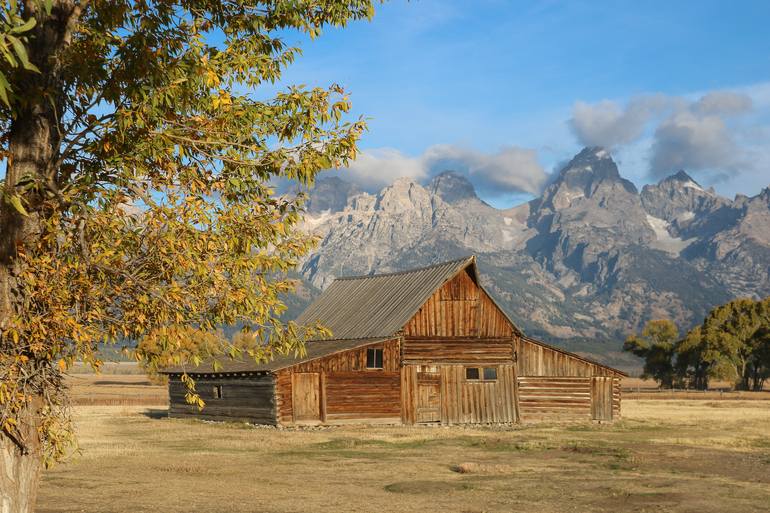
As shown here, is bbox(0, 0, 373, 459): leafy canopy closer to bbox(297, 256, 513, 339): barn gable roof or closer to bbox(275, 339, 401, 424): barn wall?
bbox(275, 339, 401, 424): barn wall

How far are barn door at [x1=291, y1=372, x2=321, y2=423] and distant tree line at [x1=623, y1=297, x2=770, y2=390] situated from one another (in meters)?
75.3

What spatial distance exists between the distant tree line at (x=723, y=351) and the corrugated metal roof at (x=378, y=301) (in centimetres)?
6337

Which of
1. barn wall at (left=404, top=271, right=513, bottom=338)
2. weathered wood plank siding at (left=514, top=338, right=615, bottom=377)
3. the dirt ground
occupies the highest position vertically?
barn wall at (left=404, top=271, right=513, bottom=338)

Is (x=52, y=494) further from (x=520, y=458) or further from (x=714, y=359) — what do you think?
(x=714, y=359)

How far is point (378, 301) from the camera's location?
55.7 meters

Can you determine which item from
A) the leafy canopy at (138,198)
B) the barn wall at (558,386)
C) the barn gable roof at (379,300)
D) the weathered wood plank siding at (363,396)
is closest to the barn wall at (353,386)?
the weathered wood plank siding at (363,396)

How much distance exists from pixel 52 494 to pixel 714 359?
324 feet

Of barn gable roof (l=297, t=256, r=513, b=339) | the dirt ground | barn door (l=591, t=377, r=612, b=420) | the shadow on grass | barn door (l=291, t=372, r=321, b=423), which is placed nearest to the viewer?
the dirt ground

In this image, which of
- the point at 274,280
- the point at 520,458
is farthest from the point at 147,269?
the point at 520,458

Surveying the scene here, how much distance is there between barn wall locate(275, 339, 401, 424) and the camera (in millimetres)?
45562

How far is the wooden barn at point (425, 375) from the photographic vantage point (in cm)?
4647

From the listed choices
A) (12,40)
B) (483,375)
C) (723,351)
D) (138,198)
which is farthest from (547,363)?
(723,351)

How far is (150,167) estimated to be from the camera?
11625 mm

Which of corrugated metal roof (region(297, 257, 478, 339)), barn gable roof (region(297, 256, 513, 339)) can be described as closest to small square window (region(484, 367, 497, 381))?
barn gable roof (region(297, 256, 513, 339))
